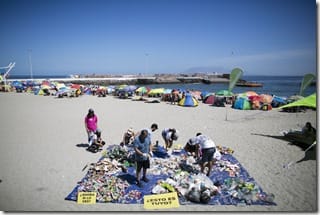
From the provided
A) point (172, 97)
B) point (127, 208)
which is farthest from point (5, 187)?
point (172, 97)

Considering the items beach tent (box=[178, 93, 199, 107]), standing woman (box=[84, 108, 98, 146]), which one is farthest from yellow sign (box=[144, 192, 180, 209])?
beach tent (box=[178, 93, 199, 107])

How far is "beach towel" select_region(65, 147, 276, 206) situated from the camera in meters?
3.49

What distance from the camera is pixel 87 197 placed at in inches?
139

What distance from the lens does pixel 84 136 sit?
7.20 m

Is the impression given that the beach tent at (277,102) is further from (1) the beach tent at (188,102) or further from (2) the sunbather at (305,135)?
(2) the sunbather at (305,135)

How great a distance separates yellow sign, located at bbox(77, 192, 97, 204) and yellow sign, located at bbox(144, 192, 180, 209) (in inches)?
35.0

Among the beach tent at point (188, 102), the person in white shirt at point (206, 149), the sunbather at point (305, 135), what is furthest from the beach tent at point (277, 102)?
the person in white shirt at point (206, 149)

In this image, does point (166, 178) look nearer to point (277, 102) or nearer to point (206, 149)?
point (206, 149)

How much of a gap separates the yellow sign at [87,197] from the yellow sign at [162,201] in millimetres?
888

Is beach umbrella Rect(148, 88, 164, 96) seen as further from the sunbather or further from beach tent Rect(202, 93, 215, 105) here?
the sunbather

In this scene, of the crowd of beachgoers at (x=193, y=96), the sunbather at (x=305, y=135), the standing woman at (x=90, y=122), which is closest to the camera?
the standing woman at (x=90, y=122)

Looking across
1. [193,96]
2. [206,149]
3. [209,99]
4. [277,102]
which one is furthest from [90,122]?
[277,102]

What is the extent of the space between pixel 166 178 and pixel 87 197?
1517 mm

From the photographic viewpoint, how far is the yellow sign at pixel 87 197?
3.48 m
